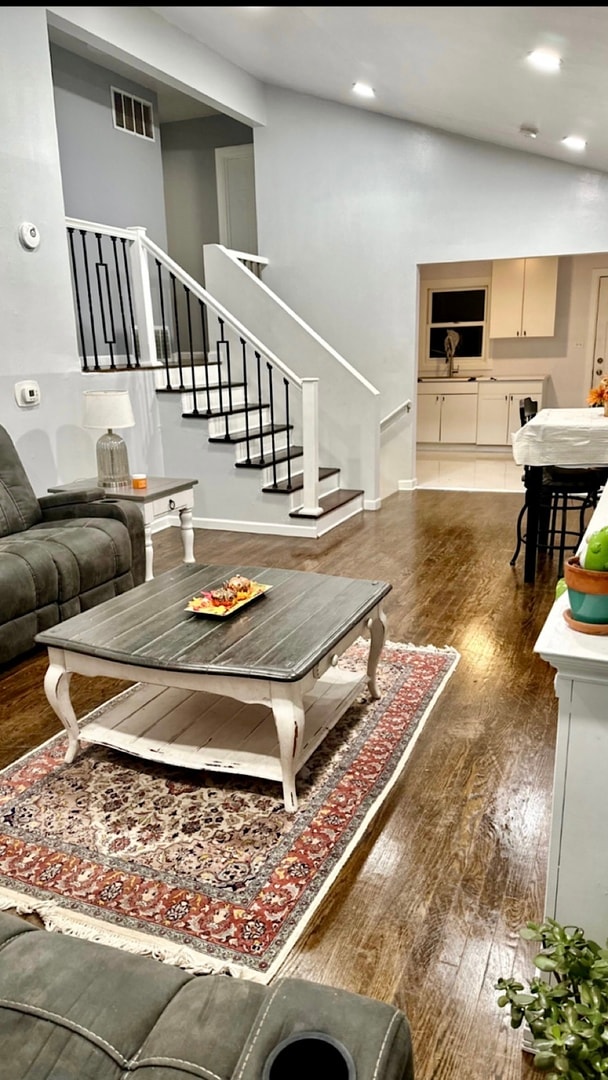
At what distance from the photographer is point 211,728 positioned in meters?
2.44

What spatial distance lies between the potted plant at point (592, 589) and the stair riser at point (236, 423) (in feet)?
15.1

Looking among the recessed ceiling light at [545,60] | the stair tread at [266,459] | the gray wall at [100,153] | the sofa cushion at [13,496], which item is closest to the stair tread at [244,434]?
the stair tread at [266,459]

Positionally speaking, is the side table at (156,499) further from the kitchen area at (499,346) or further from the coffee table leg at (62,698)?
the kitchen area at (499,346)

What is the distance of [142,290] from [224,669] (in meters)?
4.43

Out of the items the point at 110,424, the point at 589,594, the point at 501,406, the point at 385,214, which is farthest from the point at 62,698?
the point at 501,406

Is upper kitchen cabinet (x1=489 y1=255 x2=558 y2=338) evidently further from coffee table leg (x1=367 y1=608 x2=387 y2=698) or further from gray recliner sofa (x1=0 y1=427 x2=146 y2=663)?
coffee table leg (x1=367 y1=608 x2=387 y2=698)

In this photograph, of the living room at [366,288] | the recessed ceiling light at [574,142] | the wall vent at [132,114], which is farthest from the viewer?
the wall vent at [132,114]

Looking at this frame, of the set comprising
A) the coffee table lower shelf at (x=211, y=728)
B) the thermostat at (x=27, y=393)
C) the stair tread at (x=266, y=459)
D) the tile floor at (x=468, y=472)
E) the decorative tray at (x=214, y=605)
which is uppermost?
the thermostat at (x=27, y=393)

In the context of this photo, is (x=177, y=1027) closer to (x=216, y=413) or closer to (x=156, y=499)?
(x=156, y=499)

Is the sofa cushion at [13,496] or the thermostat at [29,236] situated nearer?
the sofa cushion at [13,496]

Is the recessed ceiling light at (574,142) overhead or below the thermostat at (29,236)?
overhead

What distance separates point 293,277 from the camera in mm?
7129

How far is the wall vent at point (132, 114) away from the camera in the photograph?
6410 mm

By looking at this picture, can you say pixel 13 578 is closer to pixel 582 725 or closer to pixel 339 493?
pixel 582 725
